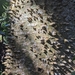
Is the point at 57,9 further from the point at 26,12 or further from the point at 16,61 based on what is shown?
the point at 16,61

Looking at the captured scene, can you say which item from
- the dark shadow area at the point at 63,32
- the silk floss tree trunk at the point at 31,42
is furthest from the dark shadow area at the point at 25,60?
the dark shadow area at the point at 63,32

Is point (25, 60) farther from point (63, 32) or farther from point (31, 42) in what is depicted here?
point (63, 32)

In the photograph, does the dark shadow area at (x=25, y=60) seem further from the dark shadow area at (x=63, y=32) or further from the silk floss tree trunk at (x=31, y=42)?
the dark shadow area at (x=63, y=32)

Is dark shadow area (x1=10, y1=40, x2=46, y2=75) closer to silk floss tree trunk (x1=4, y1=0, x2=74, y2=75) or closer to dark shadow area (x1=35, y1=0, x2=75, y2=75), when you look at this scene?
silk floss tree trunk (x1=4, y1=0, x2=74, y2=75)

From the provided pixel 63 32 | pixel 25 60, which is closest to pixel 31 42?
pixel 25 60

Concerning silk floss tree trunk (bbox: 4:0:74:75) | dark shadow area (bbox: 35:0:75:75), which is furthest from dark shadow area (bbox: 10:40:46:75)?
dark shadow area (bbox: 35:0:75:75)

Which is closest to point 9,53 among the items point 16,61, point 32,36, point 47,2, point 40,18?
point 16,61

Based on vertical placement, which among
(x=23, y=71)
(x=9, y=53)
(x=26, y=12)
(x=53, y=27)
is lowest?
(x=23, y=71)

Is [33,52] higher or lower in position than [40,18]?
lower
